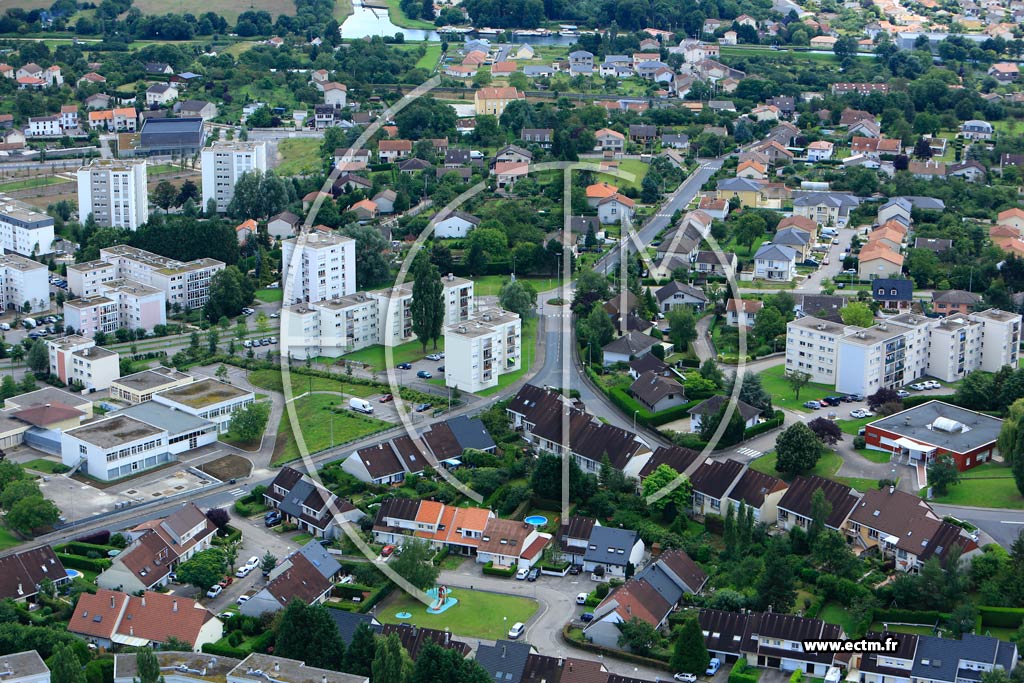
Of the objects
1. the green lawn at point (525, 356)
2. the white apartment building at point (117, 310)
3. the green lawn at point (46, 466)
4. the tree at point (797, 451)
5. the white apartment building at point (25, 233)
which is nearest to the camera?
the tree at point (797, 451)

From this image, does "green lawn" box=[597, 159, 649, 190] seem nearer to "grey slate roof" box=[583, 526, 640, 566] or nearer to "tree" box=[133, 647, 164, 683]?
"grey slate roof" box=[583, 526, 640, 566]

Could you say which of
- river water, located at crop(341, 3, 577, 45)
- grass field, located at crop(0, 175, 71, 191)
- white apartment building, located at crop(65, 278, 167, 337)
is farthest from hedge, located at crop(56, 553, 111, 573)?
river water, located at crop(341, 3, 577, 45)

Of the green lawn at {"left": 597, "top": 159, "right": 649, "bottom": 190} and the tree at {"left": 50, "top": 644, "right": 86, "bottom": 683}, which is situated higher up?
the green lawn at {"left": 597, "top": 159, "right": 649, "bottom": 190}

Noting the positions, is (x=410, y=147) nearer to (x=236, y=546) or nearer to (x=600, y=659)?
(x=236, y=546)

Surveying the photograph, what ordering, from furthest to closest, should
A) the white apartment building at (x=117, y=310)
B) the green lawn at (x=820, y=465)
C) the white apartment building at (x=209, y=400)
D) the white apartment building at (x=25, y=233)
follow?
1. the white apartment building at (x=25, y=233)
2. the white apartment building at (x=117, y=310)
3. the white apartment building at (x=209, y=400)
4. the green lawn at (x=820, y=465)

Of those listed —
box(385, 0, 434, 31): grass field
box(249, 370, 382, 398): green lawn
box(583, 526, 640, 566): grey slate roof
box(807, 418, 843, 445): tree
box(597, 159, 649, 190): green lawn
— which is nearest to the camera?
box(583, 526, 640, 566): grey slate roof

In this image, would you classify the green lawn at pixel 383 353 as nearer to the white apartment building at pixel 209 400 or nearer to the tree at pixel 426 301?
the tree at pixel 426 301

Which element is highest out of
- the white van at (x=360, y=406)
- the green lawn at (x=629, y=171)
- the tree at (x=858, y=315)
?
the green lawn at (x=629, y=171)

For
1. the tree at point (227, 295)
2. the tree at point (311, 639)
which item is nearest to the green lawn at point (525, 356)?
the tree at point (227, 295)
